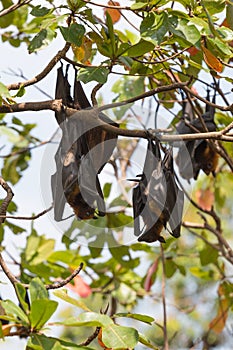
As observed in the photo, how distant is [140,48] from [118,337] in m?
0.86

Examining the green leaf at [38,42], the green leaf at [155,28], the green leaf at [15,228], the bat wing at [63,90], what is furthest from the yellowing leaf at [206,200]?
the green leaf at [155,28]

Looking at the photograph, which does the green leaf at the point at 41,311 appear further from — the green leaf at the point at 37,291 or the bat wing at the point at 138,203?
the bat wing at the point at 138,203

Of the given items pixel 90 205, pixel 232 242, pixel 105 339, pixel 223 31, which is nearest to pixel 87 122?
pixel 90 205

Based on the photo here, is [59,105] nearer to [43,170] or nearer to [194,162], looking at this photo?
[43,170]

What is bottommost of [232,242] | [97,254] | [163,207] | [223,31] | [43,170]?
[232,242]

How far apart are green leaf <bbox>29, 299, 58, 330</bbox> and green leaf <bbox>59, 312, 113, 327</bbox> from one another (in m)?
0.04

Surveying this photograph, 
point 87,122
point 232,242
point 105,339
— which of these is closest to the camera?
point 105,339

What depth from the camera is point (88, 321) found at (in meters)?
1.64

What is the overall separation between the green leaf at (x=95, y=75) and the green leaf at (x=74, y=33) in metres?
0.08

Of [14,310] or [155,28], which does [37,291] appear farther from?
[155,28]

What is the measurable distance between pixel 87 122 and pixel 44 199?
19.9 inches

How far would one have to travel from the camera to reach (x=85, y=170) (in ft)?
7.46

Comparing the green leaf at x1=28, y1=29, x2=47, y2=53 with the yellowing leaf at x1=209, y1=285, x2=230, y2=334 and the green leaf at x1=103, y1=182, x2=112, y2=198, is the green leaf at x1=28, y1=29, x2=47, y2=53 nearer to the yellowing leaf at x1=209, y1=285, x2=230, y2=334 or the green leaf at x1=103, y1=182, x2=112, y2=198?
the green leaf at x1=103, y1=182, x2=112, y2=198

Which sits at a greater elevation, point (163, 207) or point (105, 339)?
point (163, 207)
